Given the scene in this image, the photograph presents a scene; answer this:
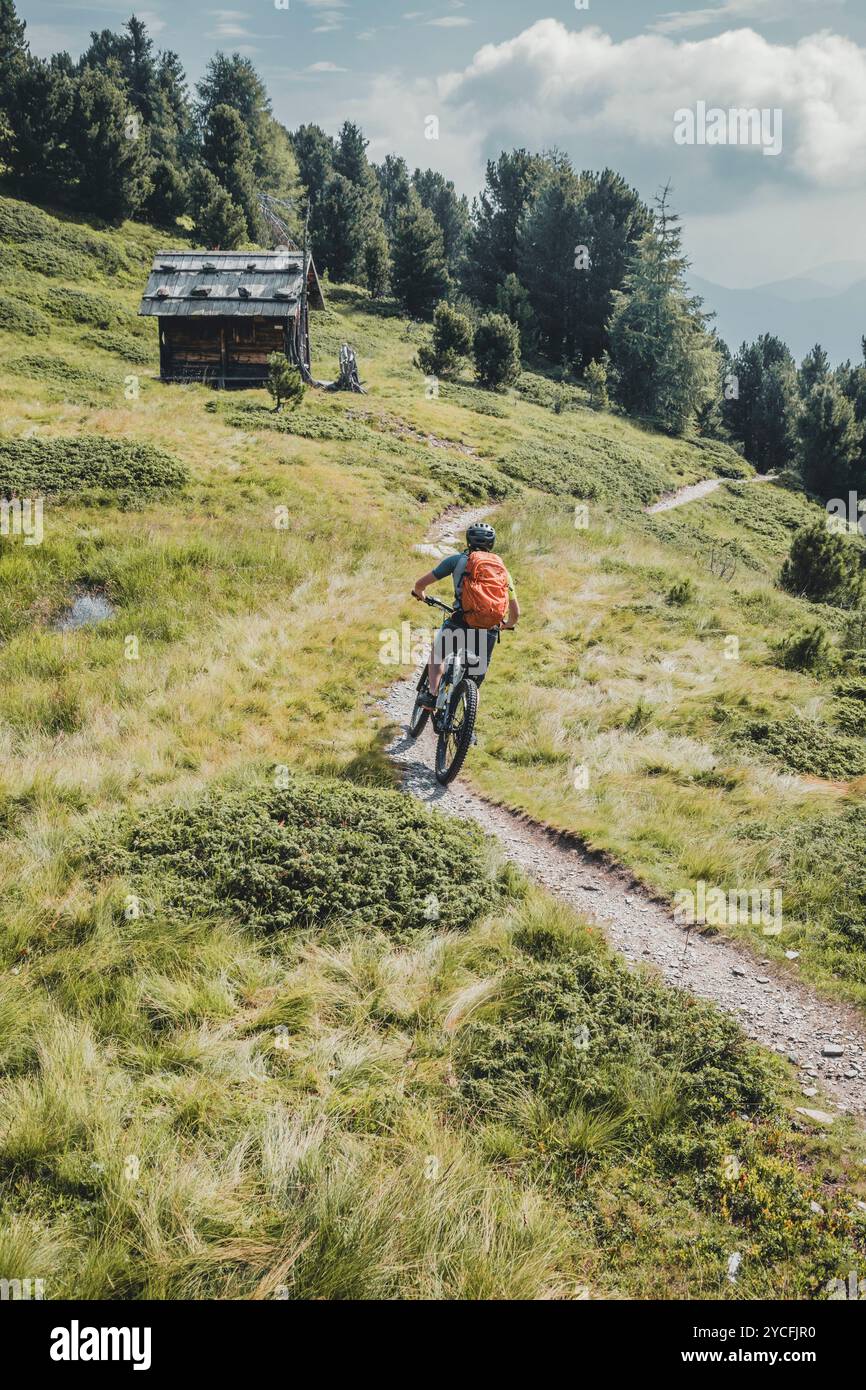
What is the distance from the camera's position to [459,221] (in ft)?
301

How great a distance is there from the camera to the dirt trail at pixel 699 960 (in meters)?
4.74

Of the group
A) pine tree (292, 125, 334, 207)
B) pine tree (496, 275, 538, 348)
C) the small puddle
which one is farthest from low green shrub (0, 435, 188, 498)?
pine tree (292, 125, 334, 207)

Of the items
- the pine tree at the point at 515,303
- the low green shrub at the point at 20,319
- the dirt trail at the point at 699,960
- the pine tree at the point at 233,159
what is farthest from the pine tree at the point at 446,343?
the dirt trail at the point at 699,960

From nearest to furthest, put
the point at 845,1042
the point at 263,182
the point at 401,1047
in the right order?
the point at 401,1047
the point at 845,1042
the point at 263,182

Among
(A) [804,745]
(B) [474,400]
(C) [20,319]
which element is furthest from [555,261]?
(A) [804,745]

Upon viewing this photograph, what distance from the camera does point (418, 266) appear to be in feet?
190

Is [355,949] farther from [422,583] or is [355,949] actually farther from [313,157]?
[313,157]

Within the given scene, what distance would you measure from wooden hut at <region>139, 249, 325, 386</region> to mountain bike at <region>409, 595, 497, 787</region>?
94.8ft

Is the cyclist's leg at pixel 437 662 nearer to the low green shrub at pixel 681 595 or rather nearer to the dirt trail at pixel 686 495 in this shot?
the low green shrub at pixel 681 595

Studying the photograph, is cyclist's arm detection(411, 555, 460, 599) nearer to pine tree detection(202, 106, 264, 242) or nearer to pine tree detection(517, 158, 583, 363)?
pine tree detection(202, 106, 264, 242)

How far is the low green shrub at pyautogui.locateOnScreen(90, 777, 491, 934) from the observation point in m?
5.64

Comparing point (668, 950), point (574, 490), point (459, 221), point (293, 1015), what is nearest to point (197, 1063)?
point (293, 1015)
